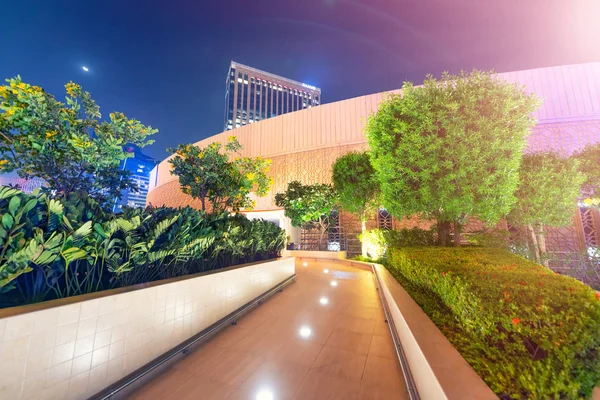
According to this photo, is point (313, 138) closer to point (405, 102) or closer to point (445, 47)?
point (405, 102)

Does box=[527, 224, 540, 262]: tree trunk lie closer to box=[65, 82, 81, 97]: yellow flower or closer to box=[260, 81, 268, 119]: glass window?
box=[65, 82, 81, 97]: yellow flower

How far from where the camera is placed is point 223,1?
20125 mm

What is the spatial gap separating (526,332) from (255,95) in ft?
188

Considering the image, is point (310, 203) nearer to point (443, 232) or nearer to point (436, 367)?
point (443, 232)

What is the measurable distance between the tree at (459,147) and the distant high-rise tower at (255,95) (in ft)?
161

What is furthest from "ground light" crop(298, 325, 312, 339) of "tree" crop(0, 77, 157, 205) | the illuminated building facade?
the illuminated building facade

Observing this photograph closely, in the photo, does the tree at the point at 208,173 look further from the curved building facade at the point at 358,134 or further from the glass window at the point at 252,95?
the glass window at the point at 252,95

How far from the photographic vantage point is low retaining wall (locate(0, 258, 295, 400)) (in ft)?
4.54

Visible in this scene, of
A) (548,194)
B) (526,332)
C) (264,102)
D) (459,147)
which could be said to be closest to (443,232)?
(459,147)

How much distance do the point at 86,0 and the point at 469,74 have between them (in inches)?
1199

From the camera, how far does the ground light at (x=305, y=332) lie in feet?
9.60

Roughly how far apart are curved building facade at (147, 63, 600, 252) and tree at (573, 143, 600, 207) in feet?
7.19

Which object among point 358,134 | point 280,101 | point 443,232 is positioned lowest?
point 443,232

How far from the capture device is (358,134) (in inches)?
574
